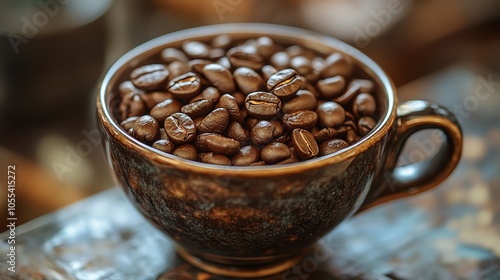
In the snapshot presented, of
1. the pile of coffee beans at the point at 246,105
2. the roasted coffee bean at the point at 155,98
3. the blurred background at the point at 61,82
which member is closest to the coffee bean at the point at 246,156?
the pile of coffee beans at the point at 246,105

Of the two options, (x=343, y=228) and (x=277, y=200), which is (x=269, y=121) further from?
(x=343, y=228)

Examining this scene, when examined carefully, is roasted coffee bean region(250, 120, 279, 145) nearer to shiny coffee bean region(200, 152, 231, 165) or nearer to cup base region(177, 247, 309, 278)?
shiny coffee bean region(200, 152, 231, 165)

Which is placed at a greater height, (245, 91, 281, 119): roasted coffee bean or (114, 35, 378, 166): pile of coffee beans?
(245, 91, 281, 119): roasted coffee bean

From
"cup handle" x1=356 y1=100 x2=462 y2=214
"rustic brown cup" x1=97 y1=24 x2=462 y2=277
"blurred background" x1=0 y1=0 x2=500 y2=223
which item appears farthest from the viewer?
"blurred background" x1=0 y1=0 x2=500 y2=223

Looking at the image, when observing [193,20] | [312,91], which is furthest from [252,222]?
[193,20]

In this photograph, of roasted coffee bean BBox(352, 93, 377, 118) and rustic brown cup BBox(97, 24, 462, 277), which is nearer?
rustic brown cup BBox(97, 24, 462, 277)

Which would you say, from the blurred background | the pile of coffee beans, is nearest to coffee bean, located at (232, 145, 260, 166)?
the pile of coffee beans
